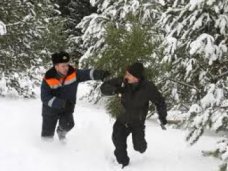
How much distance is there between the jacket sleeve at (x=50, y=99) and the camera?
26.7 feet

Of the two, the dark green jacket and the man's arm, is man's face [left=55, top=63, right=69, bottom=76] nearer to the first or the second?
the man's arm

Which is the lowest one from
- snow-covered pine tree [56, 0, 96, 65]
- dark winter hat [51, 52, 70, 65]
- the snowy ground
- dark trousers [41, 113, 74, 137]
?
snow-covered pine tree [56, 0, 96, 65]

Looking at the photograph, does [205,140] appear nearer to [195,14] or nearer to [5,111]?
[195,14]

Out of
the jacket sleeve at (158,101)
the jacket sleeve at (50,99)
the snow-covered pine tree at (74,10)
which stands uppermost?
the jacket sleeve at (158,101)

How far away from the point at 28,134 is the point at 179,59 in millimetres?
3585

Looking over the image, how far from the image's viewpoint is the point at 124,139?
808cm

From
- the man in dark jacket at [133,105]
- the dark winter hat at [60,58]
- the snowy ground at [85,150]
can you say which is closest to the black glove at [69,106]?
the snowy ground at [85,150]

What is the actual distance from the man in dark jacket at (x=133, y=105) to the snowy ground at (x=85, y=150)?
13.6 inches

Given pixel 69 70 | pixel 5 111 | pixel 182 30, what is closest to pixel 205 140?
pixel 182 30

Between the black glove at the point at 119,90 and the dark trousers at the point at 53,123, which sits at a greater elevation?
the black glove at the point at 119,90

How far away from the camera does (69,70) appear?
8.57 meters

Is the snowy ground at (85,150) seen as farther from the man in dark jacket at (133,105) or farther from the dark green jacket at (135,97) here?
the dark green jacket at (135,97)

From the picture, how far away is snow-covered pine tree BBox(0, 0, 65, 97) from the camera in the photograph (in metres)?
14.5

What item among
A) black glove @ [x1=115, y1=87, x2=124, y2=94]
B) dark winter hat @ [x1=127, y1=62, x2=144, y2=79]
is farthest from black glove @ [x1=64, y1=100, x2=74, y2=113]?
dark winter hat @ [x1=127, y1=62, x2=144, y2=79]
